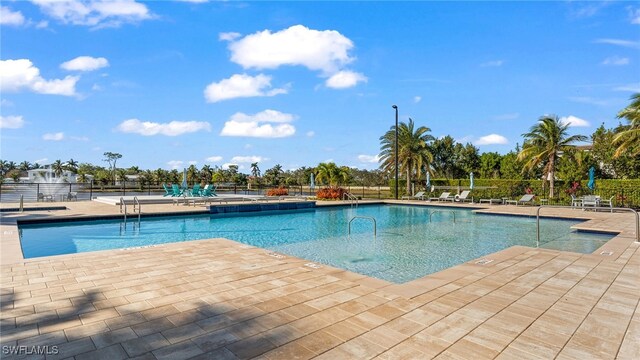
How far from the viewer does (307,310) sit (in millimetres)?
3402

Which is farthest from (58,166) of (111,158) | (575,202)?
(575,202)

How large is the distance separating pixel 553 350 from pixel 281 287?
2.71m

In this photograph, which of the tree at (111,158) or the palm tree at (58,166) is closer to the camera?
the palm tree at (58,166)

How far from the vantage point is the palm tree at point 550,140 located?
1900cm

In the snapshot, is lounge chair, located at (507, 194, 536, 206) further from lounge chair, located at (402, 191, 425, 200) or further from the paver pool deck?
the paver pool deck

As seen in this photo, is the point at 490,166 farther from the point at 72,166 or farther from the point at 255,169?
the point at 72,166

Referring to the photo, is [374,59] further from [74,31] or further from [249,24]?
[74,31]

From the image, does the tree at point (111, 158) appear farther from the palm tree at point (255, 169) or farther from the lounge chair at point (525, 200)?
the lounge chair at point (525, 200)

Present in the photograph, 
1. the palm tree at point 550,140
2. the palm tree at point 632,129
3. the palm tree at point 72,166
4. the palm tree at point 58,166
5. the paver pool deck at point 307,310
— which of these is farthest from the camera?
the palm tree at point 72,166

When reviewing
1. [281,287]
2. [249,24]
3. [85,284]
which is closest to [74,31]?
[249,24]

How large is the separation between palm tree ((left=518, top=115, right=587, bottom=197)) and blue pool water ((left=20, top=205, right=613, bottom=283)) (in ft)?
25.8

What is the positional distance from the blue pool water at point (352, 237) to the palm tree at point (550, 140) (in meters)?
7.88

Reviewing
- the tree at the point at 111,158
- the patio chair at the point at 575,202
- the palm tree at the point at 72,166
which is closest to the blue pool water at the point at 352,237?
the patio chair at the point at 575,202

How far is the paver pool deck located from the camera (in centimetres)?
262
